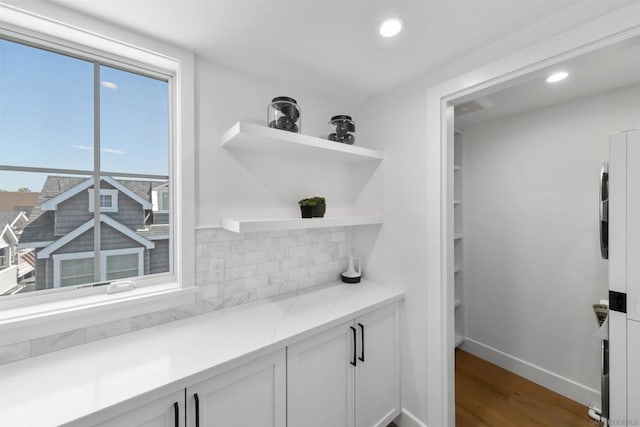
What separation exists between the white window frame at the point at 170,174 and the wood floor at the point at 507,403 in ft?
7.00

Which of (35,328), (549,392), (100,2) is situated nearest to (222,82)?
(100,2)

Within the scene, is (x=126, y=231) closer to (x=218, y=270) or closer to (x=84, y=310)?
(x=84, y=310)

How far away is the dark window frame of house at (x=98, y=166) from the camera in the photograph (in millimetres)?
1170

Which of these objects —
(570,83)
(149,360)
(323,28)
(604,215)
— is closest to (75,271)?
(149,360)

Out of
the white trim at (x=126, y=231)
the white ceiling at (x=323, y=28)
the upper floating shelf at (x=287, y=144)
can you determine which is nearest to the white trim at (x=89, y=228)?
the white trim at (x=126, y=231)

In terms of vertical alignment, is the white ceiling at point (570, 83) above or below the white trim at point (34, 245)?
above

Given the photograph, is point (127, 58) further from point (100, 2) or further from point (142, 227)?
point (142, 227)

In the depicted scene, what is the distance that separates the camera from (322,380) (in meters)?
1.35

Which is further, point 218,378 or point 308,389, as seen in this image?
point 308,389

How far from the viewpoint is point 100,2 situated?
42.1 inches

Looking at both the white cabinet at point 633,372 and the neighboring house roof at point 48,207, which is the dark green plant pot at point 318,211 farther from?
the white cabinet at point 633,372

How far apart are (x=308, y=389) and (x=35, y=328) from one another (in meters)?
1.19

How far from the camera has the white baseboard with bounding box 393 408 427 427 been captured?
1.68m

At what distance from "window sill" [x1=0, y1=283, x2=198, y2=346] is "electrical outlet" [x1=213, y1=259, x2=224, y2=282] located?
132 millimetres
